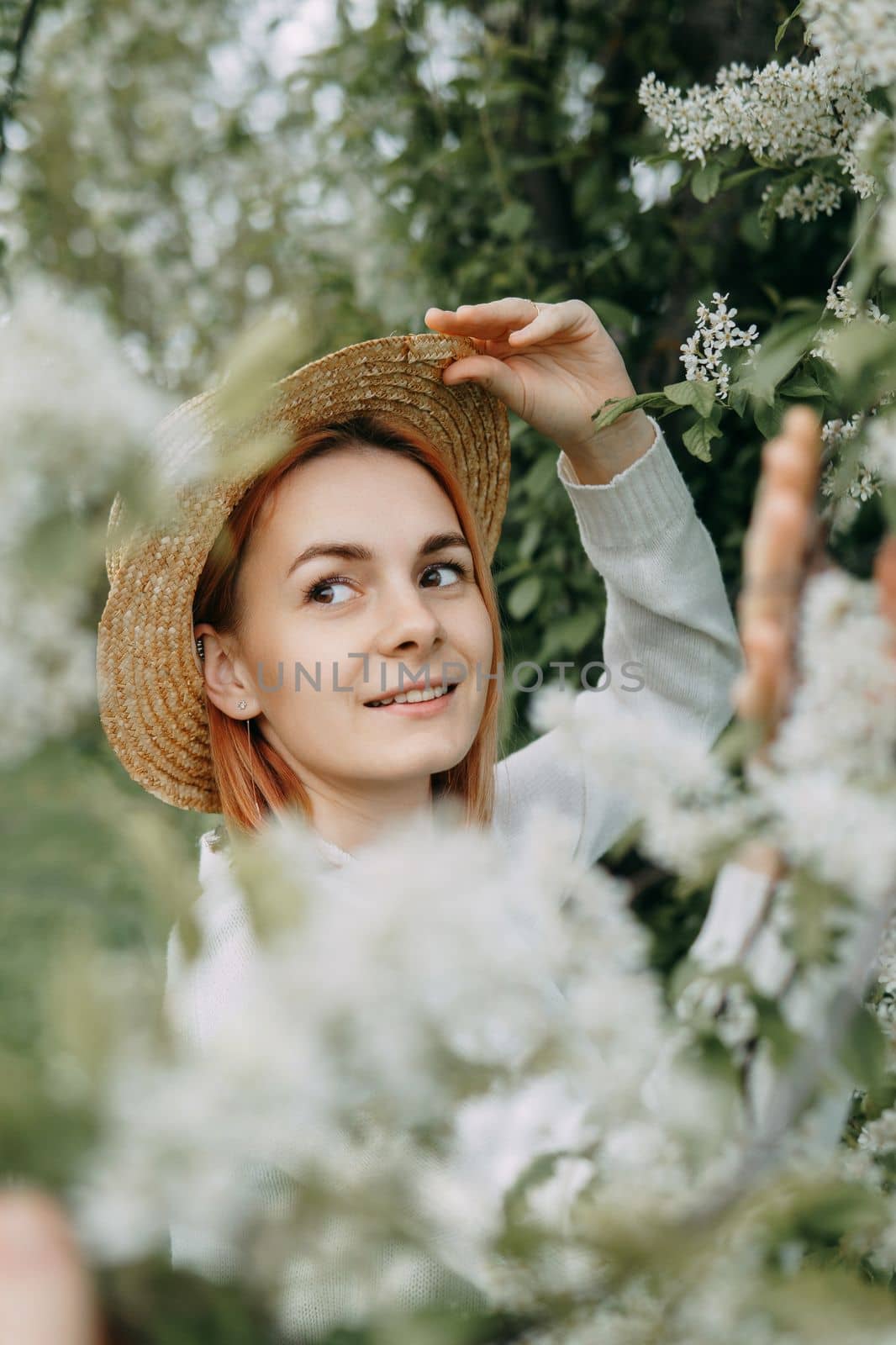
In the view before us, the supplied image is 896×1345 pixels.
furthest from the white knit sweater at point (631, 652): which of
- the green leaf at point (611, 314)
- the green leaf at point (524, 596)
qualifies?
the green leaf at point (611, 314)

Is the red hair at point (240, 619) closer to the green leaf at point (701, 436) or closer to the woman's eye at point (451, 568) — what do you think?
the woman's eye at point (451, 568)

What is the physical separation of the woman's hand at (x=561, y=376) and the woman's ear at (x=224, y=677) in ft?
1.56

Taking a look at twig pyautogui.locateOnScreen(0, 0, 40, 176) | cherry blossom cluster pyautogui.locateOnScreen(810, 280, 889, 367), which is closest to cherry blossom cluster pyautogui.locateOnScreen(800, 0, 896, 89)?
cherry blossom cluster pyautogui.locateOnScreen(810, 280, 889, 367)

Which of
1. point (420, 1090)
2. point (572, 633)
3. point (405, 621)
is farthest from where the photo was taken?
point (572, 633)

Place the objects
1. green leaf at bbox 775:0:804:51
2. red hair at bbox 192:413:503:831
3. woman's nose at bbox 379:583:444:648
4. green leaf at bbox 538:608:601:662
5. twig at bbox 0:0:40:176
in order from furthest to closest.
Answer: green leaf at bbox 538:608:601:662
twig at bbox 0:0:40:176
red hair at bbox 192:413:503:831
woman's nose at bbox 379:583:444:648
green leaf at bbox 775:0:804:51

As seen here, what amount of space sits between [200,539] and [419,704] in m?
0.35

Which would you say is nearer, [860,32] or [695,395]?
[860,32]

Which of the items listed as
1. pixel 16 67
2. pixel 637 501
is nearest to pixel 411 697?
pixel 637 501

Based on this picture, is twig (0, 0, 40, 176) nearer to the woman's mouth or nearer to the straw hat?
the straw hat

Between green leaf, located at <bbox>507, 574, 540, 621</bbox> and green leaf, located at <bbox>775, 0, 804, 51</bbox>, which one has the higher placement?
green leaf, located at <bbox>775, 0, 804, 51</bbox>

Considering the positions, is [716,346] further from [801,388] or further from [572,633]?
[572,633]

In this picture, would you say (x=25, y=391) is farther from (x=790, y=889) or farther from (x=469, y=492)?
(x=469, y=492)

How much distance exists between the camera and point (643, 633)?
173 centimetres

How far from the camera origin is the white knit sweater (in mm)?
1428
